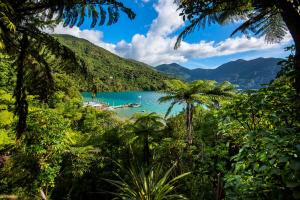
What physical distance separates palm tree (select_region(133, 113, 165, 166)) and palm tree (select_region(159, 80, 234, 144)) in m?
0.78

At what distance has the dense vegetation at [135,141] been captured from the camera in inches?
70.2

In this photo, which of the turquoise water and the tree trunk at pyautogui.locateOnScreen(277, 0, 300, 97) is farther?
the turquoise water

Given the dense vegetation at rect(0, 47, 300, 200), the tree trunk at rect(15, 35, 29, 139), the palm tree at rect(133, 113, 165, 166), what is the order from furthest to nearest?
the palm tree at rect(133, 113, 165, 166), the tree trunk at rect(15, 35, 29, 139), the dense vegetation at rect(0, 47, 300, 200)

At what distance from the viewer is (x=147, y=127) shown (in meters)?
8.10

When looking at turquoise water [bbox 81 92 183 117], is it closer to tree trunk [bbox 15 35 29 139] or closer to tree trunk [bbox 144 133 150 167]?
tree trunk [bbox 144 133 150 167]

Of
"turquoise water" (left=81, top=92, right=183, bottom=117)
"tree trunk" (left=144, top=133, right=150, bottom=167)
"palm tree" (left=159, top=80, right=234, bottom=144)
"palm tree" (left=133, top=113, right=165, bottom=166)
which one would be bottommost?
"turquoise water" (left=81, top=92, right=183, bottom=117)

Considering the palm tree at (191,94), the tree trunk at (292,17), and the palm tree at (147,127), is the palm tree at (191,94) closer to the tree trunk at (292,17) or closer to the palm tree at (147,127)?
the palm tree at (147,127)

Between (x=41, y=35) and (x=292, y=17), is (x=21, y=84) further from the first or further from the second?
(x=292, y=17)


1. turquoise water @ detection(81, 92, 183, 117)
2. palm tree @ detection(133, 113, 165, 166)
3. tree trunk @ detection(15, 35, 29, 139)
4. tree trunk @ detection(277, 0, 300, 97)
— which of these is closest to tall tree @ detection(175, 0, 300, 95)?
tree trunk @ detection(277, 0, 300, 97)

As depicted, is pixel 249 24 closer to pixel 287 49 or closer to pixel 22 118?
pixel 287 49

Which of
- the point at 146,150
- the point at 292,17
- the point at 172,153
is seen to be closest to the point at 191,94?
the point at 146,150

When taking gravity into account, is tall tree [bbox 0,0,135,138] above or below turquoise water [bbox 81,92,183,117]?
above

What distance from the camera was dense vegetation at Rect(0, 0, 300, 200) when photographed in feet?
5.85

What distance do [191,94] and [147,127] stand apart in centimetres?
188
